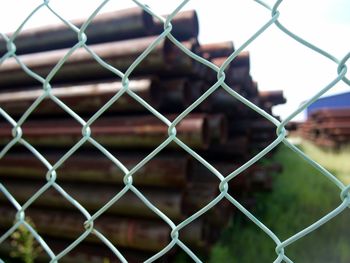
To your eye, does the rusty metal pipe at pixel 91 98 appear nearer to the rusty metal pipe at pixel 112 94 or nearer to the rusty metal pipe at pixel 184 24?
the rusty metal pipe at pixel 112 94

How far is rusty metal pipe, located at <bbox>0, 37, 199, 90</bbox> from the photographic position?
1.98 m

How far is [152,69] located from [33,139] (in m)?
0.85

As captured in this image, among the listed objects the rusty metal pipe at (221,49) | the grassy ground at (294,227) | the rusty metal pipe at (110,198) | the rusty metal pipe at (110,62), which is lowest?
the grassy ground at (294,227)

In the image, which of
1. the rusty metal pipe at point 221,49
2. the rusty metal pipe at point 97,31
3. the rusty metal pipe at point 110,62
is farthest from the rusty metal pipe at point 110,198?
the rusty metal pipe at point 221,49

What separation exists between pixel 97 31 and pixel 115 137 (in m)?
0.79

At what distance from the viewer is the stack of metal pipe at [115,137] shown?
1829 millimetres

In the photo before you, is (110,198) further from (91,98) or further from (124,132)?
(91,98)

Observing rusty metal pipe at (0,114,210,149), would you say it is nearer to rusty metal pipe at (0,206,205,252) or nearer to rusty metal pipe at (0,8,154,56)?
rusty metal pipe at (0,206,205,252)

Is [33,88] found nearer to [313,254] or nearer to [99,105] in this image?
[99,105]

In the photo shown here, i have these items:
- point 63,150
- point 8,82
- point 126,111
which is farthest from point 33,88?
point 126,111

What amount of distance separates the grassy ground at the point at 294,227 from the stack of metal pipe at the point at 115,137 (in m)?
0.32

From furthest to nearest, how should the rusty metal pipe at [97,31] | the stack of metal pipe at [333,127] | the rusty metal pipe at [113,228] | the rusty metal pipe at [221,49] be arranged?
the stack of metal pipe at [333,127], the rusty metal pipe at [221,49], the rusty metal pipe at [97,31], the rusty metal pipe at [113,228]

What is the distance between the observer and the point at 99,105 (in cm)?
201

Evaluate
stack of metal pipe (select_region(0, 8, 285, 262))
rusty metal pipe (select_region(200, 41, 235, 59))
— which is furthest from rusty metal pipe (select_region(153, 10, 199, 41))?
rusty metal pipe (select_region(200, 41, 235, 59))
